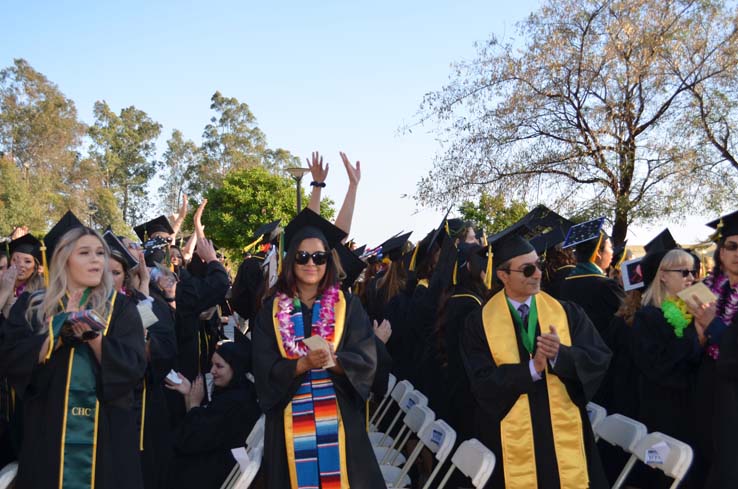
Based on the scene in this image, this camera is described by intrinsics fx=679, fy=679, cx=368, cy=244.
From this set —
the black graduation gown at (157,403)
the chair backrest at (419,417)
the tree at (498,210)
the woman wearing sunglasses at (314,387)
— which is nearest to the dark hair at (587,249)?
the chair backrest at (419,417)

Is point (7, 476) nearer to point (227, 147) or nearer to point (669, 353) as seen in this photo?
point (669, 353)

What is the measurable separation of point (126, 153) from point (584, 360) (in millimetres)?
56052

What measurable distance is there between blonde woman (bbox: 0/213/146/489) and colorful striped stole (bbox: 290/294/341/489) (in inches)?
34.6

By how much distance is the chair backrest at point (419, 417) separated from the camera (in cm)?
462

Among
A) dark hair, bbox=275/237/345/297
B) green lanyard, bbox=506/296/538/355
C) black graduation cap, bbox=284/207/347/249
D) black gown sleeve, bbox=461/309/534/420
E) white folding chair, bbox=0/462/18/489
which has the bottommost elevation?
white folding chair, bbox=0/462/18/489

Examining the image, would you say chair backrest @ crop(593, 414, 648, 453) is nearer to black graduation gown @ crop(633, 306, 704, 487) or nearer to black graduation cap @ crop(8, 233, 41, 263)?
black graduation gown @ crop(633, 306, 704, 487)

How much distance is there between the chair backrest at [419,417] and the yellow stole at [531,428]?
2.58 feet

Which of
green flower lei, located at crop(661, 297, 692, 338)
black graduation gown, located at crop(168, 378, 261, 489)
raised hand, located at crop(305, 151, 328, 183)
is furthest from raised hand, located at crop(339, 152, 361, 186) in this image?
green flower lei, located at crop(661, 297, 692, 338)

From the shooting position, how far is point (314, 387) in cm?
379

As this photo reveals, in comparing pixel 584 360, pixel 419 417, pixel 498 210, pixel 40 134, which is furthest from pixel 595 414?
pixel 40 134

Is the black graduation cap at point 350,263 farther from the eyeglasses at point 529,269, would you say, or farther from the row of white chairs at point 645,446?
the row of white chairs at point 645,446

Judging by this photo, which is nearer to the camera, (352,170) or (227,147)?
(352,170)

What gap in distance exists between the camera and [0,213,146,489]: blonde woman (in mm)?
3506

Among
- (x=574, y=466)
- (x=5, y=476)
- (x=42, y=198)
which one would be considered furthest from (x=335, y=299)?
(x=42, y=198)
